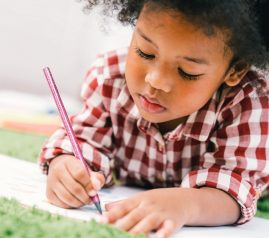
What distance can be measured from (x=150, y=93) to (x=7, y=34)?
4.79 ft

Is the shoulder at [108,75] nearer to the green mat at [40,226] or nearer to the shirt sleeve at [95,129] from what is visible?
the shirt sleeve at [95,129]

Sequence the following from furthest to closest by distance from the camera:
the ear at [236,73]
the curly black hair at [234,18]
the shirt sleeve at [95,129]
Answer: the shirt sleeve at [95,129], the ear at [236,73], the curly black hair at [234,18]

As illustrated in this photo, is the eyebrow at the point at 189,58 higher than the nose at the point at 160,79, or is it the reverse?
the eyebrow at the point at 189,58

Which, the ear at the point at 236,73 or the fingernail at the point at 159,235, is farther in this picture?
the ear at the point at 236,73

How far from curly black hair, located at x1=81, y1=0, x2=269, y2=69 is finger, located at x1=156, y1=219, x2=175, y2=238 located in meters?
0.24

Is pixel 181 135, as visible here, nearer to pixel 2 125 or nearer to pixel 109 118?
pixel 109 118

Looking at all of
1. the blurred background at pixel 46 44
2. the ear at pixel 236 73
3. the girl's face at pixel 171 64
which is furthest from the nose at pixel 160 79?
the blurred background at pixel 46 44

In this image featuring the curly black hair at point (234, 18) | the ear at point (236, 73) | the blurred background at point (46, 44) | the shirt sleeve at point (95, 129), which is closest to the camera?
the curly black hair at point (234, 18)

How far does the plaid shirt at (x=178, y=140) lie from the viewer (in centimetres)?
80

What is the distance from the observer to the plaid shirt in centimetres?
80

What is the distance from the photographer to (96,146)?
0.90 m

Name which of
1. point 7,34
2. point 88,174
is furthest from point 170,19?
point 7,34

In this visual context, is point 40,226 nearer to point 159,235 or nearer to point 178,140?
point 159,235

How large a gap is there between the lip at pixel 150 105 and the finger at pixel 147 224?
169 millimetres
